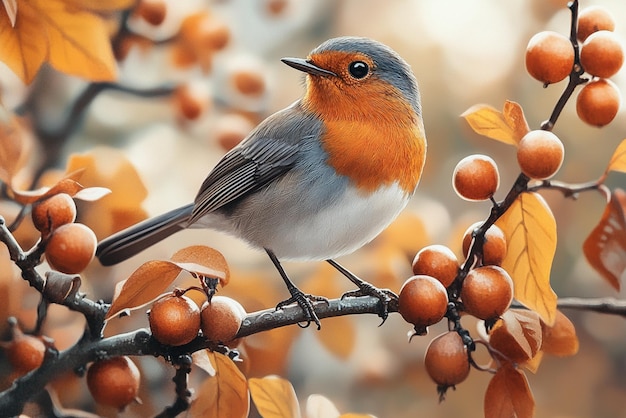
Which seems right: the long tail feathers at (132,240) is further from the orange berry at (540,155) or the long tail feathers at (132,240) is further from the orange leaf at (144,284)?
the orange berry at (540,155)

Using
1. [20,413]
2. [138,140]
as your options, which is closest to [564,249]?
[138,140]

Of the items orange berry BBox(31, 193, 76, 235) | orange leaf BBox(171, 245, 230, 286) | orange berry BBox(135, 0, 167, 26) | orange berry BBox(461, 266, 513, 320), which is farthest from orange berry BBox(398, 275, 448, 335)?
orange berry BBox(135, 0, 167, 26)

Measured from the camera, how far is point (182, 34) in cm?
82

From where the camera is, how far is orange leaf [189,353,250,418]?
20.8 inches

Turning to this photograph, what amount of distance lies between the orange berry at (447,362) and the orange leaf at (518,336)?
0.12 ft

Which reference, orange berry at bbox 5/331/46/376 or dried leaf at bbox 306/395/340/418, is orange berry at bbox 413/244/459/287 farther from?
orange berry at bbox 5/331/46/376

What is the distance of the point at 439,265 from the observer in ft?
1.77

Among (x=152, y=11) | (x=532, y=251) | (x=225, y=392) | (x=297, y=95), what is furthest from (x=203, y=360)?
(x=297, y=95)

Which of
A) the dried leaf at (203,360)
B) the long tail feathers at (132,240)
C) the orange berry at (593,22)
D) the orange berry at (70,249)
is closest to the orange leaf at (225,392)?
the dried leaf at (203,360)

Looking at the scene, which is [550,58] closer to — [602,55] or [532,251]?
[602,55]

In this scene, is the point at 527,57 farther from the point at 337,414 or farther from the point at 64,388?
the point at 64,388

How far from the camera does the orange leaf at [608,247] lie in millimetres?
593

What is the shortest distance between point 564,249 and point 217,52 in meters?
0.58

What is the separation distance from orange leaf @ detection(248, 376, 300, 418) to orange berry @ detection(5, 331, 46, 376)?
17cm
